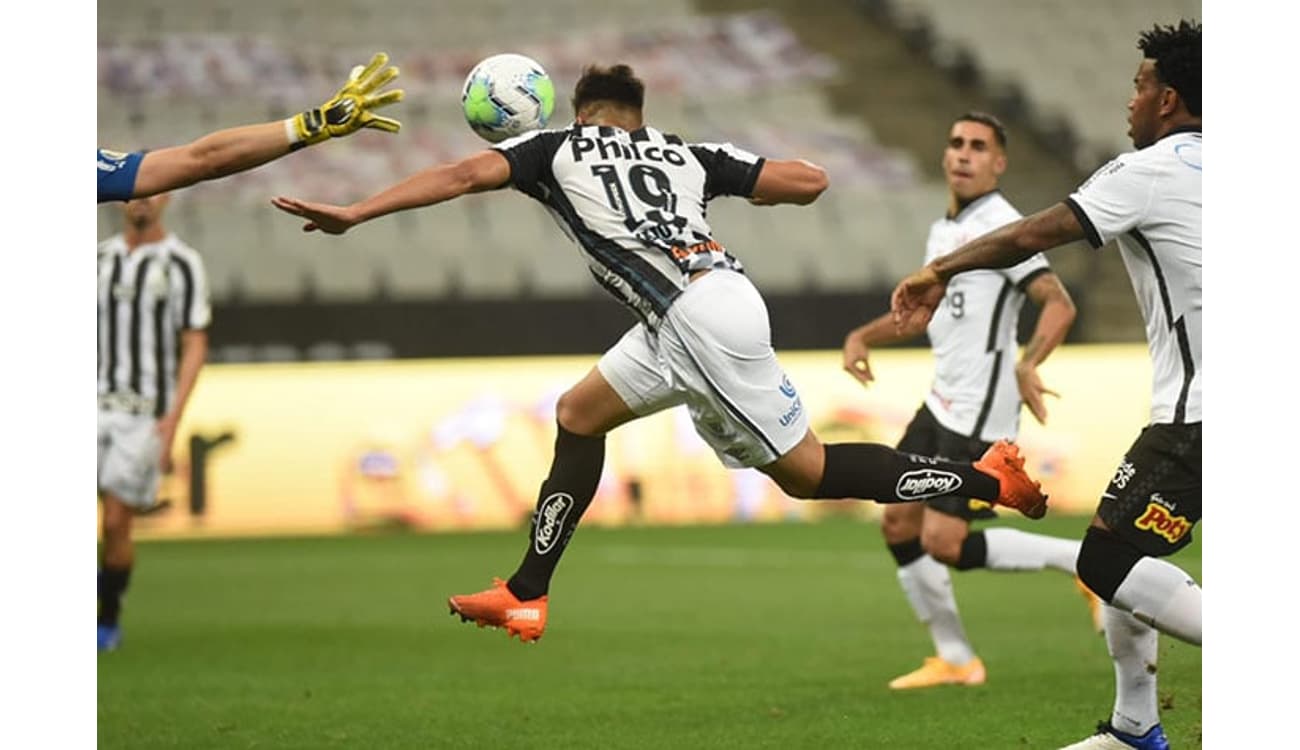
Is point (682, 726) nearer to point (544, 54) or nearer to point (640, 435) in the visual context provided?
point (640, 435)

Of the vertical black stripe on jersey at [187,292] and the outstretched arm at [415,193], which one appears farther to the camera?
the vertical black stripe on jersey at [187,292]

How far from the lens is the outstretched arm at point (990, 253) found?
17.2 ft

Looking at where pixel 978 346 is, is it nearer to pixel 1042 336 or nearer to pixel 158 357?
pixel 1042 336

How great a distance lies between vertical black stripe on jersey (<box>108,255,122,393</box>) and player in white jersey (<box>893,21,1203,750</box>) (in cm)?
566

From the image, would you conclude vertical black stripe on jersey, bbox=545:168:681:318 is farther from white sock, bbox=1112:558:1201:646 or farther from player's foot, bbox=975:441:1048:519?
white sock, bbox=1112:558:1201:646

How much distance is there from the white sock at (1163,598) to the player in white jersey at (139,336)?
5.77 m

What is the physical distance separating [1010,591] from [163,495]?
7641 mm

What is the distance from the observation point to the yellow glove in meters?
5.19

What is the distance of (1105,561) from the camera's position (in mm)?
5383

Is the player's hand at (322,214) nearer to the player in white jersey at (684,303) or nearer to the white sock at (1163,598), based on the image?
the player in white jersey at (684,303)

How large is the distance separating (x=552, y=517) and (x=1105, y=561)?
191 centimetres

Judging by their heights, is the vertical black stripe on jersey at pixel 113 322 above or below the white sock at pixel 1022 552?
above

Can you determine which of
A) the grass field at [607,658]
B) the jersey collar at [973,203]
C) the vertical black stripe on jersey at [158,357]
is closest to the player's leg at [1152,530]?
the grass field at [607,658]
